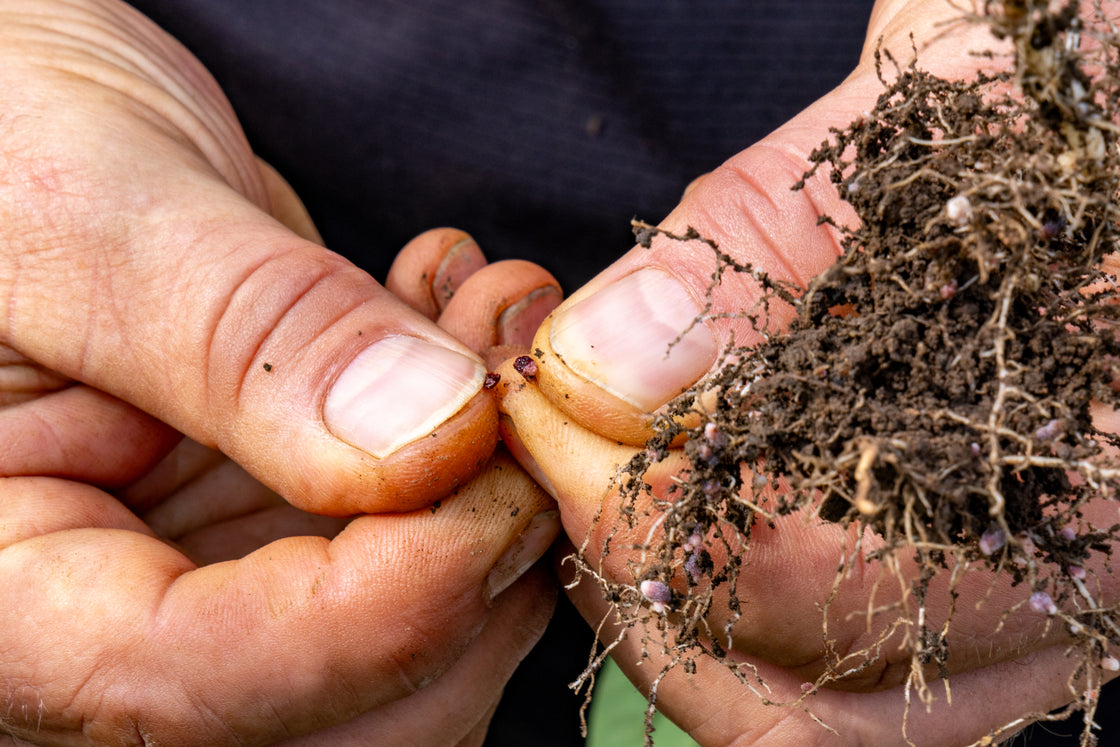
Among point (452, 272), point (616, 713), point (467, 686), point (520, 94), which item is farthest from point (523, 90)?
point (616, 713)

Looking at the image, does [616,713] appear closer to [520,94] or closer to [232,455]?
[232,455]

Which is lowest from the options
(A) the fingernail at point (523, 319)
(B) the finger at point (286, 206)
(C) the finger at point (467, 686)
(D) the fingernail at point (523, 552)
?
(C) the finger at point (467, 686)

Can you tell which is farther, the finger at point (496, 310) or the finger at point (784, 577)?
the finger at point (496, 310)

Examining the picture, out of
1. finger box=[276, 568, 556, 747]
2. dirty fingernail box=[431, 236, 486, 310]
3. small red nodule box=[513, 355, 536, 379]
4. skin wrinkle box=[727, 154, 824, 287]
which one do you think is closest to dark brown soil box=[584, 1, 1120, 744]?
skin wrinkle box=[727, 154, 824, 287]

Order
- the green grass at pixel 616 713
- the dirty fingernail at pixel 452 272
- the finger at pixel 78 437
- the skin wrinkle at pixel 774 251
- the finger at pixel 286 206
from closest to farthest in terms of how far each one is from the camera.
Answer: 1. the skin wrinkle at pixel 774 251
2. the finger at pixel 78 437
3. the dirty fingernail at pixel 452 272
4. the finger at pixel 286 206
5. the green grass at pixel 616 713

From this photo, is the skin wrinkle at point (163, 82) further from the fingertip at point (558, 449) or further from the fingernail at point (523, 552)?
the fingernail at point (523, 552)

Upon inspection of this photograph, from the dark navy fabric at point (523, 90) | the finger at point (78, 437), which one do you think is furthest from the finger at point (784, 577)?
the dark navy fabric at point (523, 90)

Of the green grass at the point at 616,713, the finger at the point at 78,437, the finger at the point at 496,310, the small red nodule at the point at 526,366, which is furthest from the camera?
the green grass at the point at 616,713

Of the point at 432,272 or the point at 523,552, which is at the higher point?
the point at 432,272
